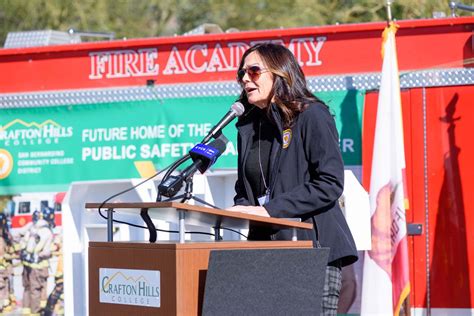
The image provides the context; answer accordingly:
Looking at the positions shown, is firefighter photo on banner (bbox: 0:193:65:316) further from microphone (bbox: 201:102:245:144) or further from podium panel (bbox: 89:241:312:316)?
podium panel (bbox: 89:241:312:316)

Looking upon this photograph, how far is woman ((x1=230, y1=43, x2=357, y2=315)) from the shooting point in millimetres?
3631

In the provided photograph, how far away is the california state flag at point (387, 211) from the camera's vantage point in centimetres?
592

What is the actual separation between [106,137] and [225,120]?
3.48 metres

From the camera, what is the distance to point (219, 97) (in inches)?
267

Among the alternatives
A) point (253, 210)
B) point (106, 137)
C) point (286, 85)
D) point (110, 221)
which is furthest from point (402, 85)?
point (110, 221)

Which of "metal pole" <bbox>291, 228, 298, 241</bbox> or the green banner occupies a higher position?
the green banner

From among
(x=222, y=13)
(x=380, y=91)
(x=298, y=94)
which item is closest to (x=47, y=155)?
(x=380, y=91)

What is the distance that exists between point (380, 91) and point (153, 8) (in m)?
10.4

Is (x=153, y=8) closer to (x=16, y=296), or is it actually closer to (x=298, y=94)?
(x=16, y=296)

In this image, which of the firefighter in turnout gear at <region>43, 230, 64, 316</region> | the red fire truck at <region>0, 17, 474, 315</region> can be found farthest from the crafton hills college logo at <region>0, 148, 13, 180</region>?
the firefighter in turnout gear at <region>43, 230, 64, 316</region>

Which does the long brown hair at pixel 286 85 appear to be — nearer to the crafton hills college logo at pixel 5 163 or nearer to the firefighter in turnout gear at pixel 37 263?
the firefighter in turnout gear at pixel 37 263

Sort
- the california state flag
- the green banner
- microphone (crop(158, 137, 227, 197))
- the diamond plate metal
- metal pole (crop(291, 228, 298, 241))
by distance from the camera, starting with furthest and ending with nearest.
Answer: the green banner, the diamond plate metal, the california state flag, metal pole (crop(291, 228, 298, 241)), microphone (crop(158, 137, 227, 197))

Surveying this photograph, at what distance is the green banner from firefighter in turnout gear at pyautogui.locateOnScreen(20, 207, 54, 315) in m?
0.31

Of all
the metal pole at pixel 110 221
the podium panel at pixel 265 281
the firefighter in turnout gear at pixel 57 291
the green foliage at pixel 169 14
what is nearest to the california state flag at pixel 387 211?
the firefighter in turnout gear at pixel 57 291
